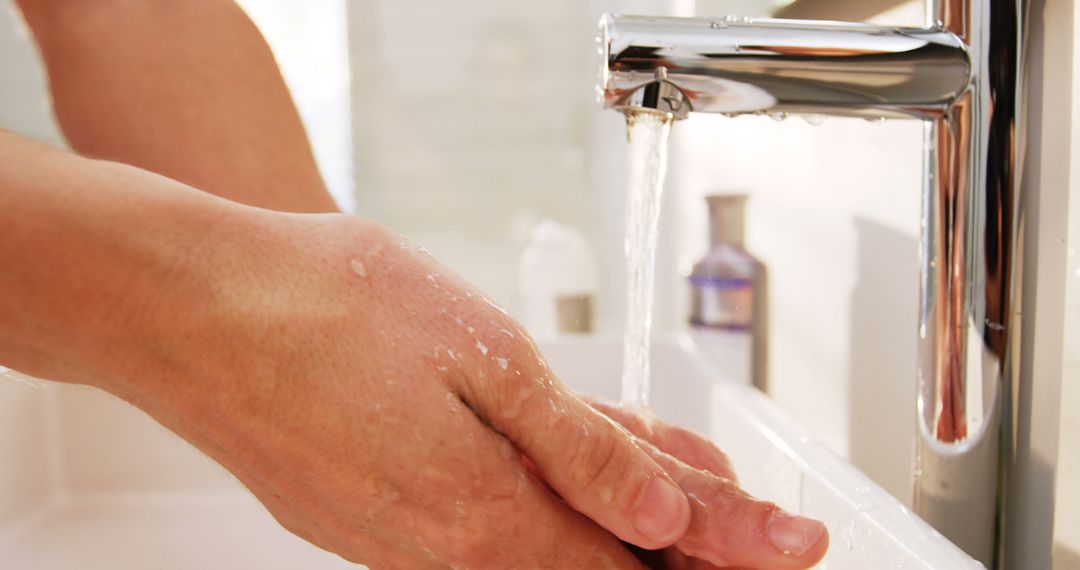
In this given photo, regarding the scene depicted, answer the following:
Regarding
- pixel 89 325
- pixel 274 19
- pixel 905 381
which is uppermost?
pixel 274 19

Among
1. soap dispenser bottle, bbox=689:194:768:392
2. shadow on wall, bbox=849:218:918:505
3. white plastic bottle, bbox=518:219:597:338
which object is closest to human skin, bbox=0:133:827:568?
shadow on wall, bbox=849:218:918:505

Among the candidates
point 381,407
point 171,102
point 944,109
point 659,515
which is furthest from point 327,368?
point 171,102

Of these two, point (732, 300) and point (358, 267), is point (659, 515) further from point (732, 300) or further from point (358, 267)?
point (732, 300)

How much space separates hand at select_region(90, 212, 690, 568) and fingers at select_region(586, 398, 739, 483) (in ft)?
0.34

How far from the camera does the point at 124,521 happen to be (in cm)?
66

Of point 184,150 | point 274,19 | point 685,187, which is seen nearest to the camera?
point 184,150

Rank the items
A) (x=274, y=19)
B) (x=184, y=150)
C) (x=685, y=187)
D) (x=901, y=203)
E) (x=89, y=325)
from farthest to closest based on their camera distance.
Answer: (x=274, y=19), (x=685, y=187), (x=184, y=150), (x=901, y=203), (x=89, y=325)

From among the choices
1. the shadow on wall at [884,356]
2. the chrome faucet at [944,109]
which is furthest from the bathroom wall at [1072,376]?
the shadow on wall at [884,356]

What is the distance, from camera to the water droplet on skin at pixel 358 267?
0.33 meters

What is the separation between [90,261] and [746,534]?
277mm

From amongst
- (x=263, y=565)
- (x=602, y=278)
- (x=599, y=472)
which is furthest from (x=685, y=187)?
(x=599, y=472)

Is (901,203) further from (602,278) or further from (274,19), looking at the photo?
(274,19)

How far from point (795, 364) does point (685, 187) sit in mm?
517

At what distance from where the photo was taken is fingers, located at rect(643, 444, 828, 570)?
0.34 m
